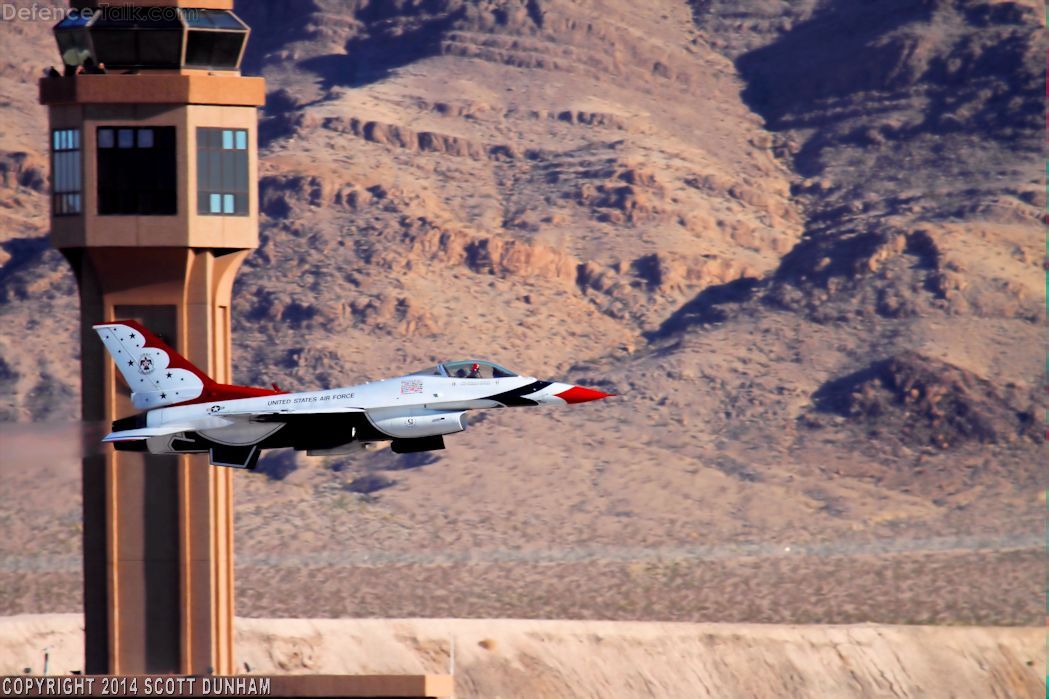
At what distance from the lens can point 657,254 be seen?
154500 millimetres

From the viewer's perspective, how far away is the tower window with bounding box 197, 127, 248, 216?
221 ft

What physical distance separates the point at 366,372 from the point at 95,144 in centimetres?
7272

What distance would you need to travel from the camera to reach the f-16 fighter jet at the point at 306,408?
5766cm

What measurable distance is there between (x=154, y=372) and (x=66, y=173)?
8310 mm

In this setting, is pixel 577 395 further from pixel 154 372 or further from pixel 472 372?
pixel 154 372

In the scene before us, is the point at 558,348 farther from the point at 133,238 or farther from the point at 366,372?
the point at 133,238

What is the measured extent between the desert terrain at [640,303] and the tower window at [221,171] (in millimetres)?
30058

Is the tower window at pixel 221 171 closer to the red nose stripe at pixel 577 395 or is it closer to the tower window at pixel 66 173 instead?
the tower window at pixel 66 173

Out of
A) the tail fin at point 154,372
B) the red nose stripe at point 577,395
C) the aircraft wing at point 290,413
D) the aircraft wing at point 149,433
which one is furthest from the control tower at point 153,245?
the red nose stripe at point 577,395

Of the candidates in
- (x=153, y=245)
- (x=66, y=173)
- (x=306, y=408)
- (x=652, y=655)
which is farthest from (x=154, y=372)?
(x=652, y=655)

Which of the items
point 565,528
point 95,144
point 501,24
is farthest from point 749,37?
point 95,144

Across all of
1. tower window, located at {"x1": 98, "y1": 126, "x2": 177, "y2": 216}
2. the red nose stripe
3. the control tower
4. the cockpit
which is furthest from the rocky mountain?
the cockpit

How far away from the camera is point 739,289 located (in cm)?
15212

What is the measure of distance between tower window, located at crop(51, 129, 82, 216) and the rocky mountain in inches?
2228
